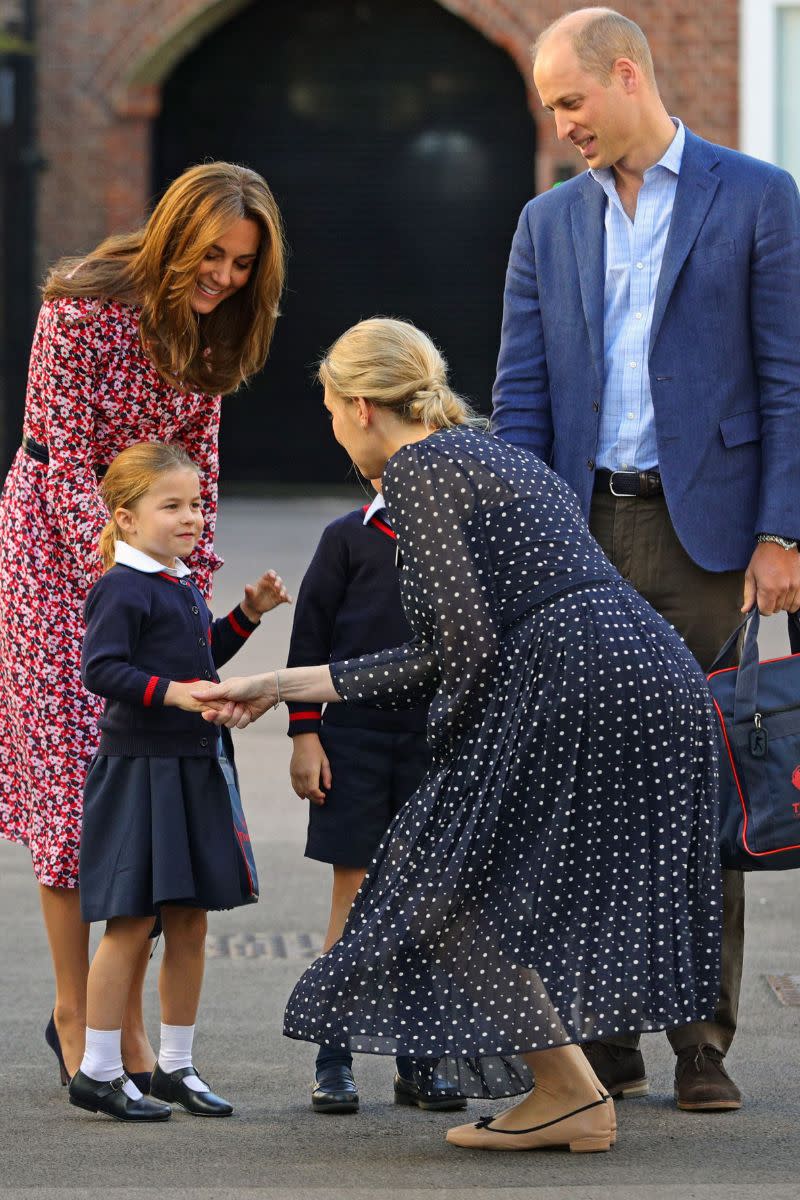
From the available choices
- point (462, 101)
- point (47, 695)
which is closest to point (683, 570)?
point (47, 695)

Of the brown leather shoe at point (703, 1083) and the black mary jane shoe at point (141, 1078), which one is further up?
the brown leather shoe at point (703, 1083)

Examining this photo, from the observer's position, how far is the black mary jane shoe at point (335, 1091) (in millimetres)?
3910

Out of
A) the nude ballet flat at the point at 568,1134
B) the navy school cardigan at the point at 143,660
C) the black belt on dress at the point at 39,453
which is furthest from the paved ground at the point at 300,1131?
the black belt on dress at the point at 39,453

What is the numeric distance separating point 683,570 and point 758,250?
0.70m

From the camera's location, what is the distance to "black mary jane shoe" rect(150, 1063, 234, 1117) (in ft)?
12.6

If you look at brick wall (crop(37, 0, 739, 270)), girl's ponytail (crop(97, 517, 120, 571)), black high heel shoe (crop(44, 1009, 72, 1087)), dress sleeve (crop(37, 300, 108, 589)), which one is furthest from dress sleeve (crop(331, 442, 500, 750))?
brick wall (crop(37, 0, 739, 270))

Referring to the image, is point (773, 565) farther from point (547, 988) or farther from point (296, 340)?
point (296, 340)

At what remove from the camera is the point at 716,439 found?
4.07 meters

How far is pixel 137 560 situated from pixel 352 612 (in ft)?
1.66

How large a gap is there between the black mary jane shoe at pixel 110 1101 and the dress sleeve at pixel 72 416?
1042mm

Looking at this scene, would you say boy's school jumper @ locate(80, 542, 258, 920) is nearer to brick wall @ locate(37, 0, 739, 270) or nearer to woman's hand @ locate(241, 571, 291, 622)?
woman's hand @ locate(241, 571, 291, 622)

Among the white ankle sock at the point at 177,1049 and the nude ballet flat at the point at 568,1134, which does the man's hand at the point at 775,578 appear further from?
the white ankle sock at the point at 177,1049

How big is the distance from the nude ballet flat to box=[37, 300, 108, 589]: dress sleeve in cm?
142

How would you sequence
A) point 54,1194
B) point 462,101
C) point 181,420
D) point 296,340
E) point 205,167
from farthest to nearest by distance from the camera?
point 296,340, point 462,101, point 181,420, point 205,167, point 54,1194
